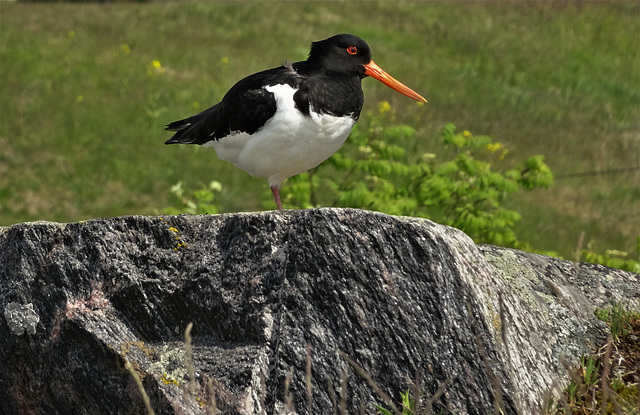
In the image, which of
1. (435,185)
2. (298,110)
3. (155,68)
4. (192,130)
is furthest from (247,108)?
(155,68)

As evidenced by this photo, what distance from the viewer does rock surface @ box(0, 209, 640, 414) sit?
13.3 ft

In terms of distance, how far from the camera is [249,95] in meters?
5.44

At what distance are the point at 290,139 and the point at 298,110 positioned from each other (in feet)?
0.70

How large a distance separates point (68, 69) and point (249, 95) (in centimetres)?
1352

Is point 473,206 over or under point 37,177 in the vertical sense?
under

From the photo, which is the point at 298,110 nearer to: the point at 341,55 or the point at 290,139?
the point at 290,139

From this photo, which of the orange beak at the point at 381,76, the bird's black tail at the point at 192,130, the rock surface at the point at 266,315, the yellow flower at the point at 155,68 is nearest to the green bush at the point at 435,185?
the bird's black tail at the point at 192,130

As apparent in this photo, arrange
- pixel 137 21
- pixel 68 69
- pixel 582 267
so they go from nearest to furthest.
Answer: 1. pixel 582 267
2. pixel 68 69
3. pixel 137 21

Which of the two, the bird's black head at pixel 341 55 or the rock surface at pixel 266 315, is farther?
the bird's black head at pixel 341 55

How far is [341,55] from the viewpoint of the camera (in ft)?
17.8

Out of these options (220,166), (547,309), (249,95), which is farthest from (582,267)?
(220,166)

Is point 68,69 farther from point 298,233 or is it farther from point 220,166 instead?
point 298,233

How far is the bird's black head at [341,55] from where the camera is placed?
5.39 meters

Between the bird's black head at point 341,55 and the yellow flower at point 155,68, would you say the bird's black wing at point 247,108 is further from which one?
the yellow flower at point 155,68
